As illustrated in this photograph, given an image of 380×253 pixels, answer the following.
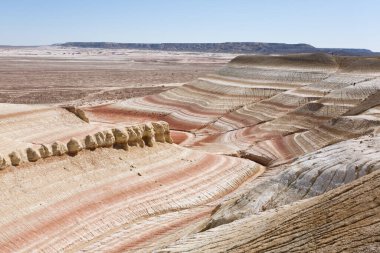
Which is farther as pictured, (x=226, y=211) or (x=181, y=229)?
(x=181, y=229)

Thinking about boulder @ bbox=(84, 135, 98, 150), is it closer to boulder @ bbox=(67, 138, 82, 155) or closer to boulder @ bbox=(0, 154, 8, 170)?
boulder @ bbox=(67, 138, 82, 155)

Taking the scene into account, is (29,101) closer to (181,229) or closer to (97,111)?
(97,111)

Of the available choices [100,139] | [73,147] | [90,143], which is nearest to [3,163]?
[73,147]

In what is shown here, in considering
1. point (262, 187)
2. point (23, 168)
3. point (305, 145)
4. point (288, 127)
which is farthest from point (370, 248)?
point (288, 127)

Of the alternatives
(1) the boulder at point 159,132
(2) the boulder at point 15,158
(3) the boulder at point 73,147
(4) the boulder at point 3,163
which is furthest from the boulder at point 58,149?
(1) the boulder at point 159,132

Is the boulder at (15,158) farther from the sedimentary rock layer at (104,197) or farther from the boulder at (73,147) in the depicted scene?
the boulder at (73,147)

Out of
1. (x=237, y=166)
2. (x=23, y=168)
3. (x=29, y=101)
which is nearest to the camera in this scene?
(x=23, y=168)

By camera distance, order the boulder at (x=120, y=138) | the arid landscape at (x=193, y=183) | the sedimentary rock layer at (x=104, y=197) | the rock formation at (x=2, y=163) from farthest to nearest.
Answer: the boulder at (x=120, y=138) → the rock formation at (x=2, y=163) → the sedimentary rock layer at (x=104, y=197) → the arid landscape at (x=193, y=183)

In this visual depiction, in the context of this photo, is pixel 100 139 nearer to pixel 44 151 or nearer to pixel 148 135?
pixel 44 151

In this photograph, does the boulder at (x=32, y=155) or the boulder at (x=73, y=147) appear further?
the boulder at (x=73, y=147)

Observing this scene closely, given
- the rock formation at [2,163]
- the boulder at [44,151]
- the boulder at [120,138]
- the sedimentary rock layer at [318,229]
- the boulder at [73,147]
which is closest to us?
the sedimentary rock layer at [318,229]

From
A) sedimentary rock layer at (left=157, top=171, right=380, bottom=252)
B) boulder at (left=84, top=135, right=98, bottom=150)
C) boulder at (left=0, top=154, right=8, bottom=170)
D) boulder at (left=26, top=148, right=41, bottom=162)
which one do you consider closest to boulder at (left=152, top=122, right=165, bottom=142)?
boulder at (left=84, top=135, right=98, bottom=150)
